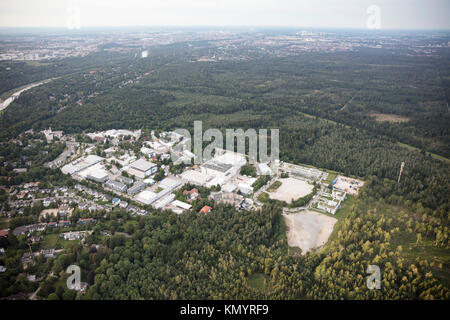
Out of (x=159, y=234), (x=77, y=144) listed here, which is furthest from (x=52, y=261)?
(x=77, y=144)

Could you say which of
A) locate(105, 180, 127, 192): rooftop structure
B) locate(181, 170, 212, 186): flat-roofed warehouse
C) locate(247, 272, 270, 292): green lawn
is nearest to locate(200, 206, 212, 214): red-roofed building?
locate(181, 170, 212, 186): flat-roofed warehouse

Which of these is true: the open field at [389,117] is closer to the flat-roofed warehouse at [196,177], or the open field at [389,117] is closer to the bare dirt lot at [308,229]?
the bare dirt lot at [308,229]

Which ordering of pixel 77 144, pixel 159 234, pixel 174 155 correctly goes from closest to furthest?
pixel 159 234, pixel 174 155, pixel 77 144

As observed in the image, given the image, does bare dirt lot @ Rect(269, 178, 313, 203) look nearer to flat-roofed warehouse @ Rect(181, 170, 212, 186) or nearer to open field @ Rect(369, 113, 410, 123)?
flat-roofed warehouse @ Rect(181, 170, 212, 186)

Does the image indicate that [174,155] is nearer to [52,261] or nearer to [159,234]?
[159,234]

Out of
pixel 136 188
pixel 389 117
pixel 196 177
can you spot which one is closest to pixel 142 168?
pixel 136 188
